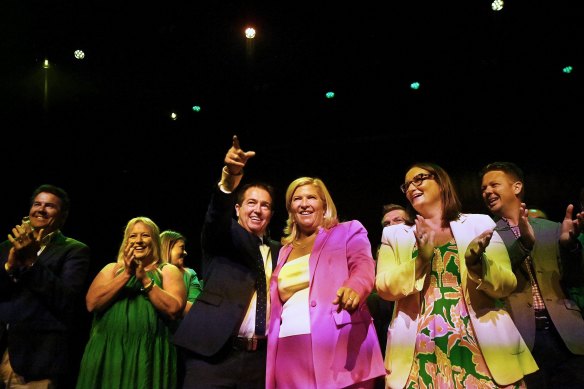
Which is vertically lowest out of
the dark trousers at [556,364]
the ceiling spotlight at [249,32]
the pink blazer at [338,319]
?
the dark trousers at [556,364]

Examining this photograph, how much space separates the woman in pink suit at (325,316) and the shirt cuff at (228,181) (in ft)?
1.52

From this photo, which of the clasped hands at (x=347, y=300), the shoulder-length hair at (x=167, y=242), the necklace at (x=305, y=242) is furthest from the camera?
the shoulder-length hair at (x=167, y=242)

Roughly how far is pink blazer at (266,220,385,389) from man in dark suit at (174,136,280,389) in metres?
0.16

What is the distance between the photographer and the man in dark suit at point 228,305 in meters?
2.45

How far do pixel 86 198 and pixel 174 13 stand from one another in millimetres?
2228

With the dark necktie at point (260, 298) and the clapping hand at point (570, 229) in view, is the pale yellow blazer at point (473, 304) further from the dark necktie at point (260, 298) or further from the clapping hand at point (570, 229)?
the dark necktie at point (260, 298)

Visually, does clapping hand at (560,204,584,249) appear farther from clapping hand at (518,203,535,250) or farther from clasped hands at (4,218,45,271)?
clasped hands at (4,218,45,271)

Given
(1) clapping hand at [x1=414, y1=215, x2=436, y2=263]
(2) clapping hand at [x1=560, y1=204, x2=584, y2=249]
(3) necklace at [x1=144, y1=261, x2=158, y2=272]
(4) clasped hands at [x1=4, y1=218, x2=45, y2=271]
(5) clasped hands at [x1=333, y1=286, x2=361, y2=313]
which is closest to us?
(5) clasped hands at [x1=333, y1=286, x2=361, y2=313]

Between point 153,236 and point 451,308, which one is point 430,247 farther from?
point 153,236

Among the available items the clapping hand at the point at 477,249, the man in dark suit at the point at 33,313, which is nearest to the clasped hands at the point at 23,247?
the man in dark suit at the point at 33,313

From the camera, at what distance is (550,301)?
2707mm

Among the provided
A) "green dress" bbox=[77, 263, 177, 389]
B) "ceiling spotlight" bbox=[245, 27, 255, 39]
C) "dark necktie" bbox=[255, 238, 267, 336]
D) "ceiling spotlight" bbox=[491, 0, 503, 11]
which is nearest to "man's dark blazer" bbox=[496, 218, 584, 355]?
"dark necktie" bbox=[255, 238, 267, 336]

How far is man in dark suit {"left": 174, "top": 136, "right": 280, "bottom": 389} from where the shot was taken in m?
2.45

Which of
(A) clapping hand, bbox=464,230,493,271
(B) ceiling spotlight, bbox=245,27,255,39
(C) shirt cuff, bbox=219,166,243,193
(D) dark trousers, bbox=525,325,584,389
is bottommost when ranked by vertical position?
(D) dark trousers, bbox=525,325,584,389
